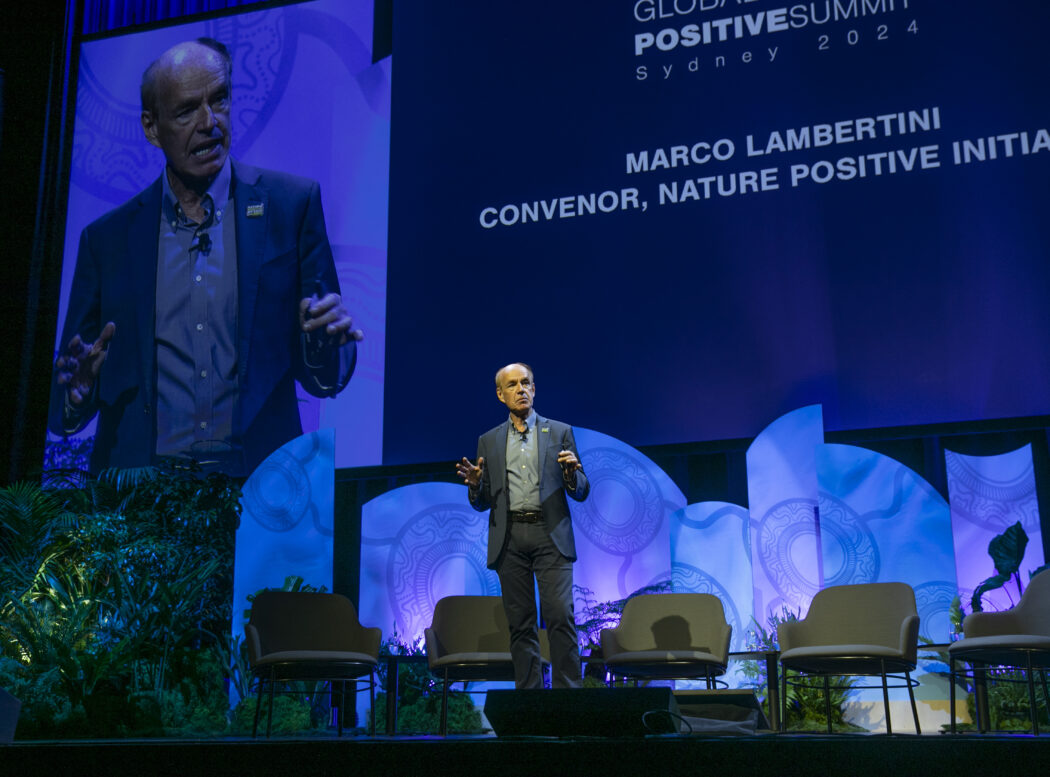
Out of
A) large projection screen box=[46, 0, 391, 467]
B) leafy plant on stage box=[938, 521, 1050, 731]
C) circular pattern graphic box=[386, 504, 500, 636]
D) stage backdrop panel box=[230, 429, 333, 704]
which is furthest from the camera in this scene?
large projection screen box=[46, 0, 391, 467]

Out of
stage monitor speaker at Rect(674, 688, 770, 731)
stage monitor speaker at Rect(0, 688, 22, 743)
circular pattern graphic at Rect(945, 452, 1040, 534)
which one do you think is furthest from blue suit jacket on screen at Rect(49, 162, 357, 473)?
stage monitor speaker at Rect(0, 688, 22, 743)

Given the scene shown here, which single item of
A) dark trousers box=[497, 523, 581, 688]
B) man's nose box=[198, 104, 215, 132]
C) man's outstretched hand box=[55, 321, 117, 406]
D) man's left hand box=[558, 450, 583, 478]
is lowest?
dark trousers box=[497, 523, 581, 688]

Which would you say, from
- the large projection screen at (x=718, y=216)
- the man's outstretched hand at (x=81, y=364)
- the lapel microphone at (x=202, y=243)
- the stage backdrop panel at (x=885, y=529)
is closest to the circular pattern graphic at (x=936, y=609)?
the stage backdrop panel at (x=885, y=529)

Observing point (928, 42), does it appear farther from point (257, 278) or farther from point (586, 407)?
point (257, 278)

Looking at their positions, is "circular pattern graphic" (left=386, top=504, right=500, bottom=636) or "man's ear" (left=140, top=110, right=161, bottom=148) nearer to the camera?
"circular pattern graphic" (left=386, top=504, right=500, bottom=636)

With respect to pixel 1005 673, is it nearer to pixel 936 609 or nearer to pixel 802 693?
pixel 936 609

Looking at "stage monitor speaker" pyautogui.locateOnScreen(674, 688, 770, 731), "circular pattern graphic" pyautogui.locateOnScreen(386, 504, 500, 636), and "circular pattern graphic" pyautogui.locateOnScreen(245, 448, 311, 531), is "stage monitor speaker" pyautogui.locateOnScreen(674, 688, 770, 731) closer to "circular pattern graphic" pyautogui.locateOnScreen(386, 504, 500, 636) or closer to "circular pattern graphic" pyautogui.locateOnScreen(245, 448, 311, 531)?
"circular pattern graphic" pyautogui.locateOnScreen(386, 504, 500, 636)

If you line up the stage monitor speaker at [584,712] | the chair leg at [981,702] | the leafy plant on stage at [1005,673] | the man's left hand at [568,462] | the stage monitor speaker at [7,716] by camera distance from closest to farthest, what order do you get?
the stage monitor speaker at [584,712] → the stage monitor speaker at [7,716] → the man's left hand at [568,462] → the chair leg at [981,702] → the leafy plant on stage at [1005,673]

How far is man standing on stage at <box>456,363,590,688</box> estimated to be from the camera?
12.6ft

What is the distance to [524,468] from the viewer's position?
3982 mm

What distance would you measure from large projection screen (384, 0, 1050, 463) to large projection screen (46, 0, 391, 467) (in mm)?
154

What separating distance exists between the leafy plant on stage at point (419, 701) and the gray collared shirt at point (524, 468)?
1820mm

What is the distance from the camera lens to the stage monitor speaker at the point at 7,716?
232cm

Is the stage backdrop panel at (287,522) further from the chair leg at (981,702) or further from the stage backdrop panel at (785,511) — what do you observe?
the chair leg at (981,702)
